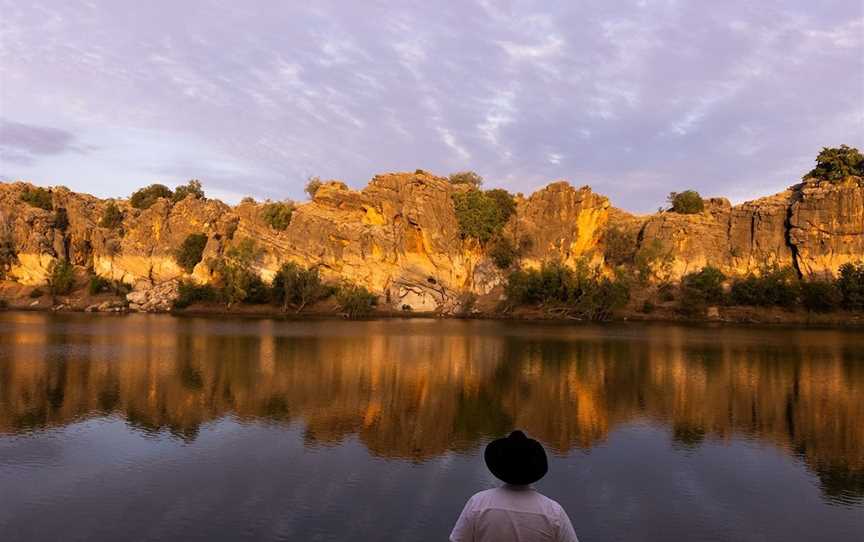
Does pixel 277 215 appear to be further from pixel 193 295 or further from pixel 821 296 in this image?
pixel 821 296

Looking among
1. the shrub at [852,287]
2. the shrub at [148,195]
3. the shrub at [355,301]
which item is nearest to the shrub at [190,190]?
the shrub at [148,195]

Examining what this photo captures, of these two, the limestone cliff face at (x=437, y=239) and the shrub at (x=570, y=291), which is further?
the limestone cliff face at (x=437, y=239)

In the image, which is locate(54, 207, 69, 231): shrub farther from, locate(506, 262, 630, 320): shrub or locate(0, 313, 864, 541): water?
locate(0, 313, 864, 541): water

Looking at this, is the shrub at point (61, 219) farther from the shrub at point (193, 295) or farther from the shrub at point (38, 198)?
the shrub at point (193, 295)

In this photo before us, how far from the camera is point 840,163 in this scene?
273 ft

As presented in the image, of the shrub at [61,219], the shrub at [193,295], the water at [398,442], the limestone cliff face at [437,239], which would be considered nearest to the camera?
the water at [398,442]

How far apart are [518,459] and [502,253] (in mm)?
83148

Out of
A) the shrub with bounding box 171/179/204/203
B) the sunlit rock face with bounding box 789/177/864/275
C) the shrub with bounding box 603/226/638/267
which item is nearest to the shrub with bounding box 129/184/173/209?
the shrub with bounding box 171/179/204/203

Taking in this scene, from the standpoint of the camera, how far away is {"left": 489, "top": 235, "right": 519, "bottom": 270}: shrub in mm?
87062

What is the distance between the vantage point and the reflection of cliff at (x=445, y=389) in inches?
717

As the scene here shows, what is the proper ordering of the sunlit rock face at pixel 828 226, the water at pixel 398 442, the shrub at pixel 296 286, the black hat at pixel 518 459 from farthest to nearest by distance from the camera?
the shrub at pixel 296 286
the sunlit rock face at pixel 828 226
the water at pixel 398 442
the black hat at pixel 518 459

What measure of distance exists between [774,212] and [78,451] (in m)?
91.1

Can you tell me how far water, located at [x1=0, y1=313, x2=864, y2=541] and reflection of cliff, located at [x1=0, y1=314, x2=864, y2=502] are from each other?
0.44ft

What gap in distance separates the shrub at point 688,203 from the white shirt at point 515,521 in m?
98.2
